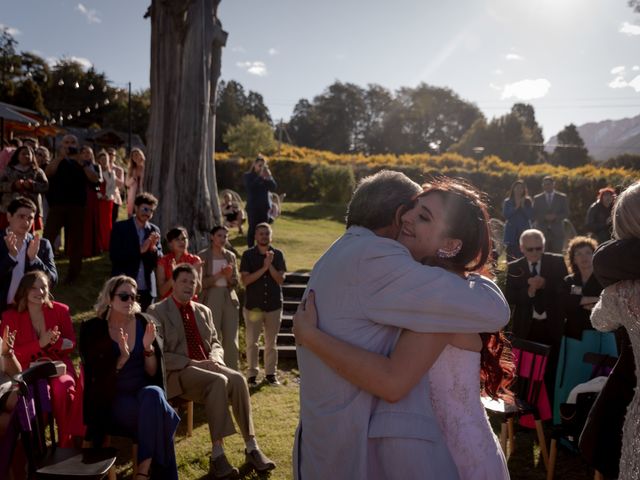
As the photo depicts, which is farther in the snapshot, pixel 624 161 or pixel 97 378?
pixel 624 161

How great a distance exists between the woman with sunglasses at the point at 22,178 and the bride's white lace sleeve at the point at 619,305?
7.39 m

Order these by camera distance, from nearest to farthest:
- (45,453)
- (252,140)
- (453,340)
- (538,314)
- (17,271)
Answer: (453,340)
(45,453)
(17,271)
(538,314)
(252,140)

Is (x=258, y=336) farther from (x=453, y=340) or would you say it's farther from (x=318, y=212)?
(x=318, y=212)

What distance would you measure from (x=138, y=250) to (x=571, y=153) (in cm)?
5582

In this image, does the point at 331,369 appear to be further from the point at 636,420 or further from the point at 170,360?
the point at 170,360

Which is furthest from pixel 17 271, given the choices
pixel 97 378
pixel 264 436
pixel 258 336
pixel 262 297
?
pixel 264 436

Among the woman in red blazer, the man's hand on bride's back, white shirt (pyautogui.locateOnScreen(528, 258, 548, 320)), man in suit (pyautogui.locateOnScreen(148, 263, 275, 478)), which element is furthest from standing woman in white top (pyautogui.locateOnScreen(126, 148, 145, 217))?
the man's hand on bride's back

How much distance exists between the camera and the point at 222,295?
6355 mm

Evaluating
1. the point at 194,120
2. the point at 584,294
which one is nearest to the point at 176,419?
the point at 584,294

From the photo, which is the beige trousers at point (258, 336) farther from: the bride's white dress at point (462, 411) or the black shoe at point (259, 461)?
the bride's white dress at point (462, 411)

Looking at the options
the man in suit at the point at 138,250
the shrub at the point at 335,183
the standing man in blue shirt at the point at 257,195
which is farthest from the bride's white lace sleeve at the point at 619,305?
the shrub at the point at 335,183

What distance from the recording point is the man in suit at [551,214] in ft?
34.8

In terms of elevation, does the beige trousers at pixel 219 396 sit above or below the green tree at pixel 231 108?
below

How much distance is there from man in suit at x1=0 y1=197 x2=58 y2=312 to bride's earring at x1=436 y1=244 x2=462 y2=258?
4.78 metres
